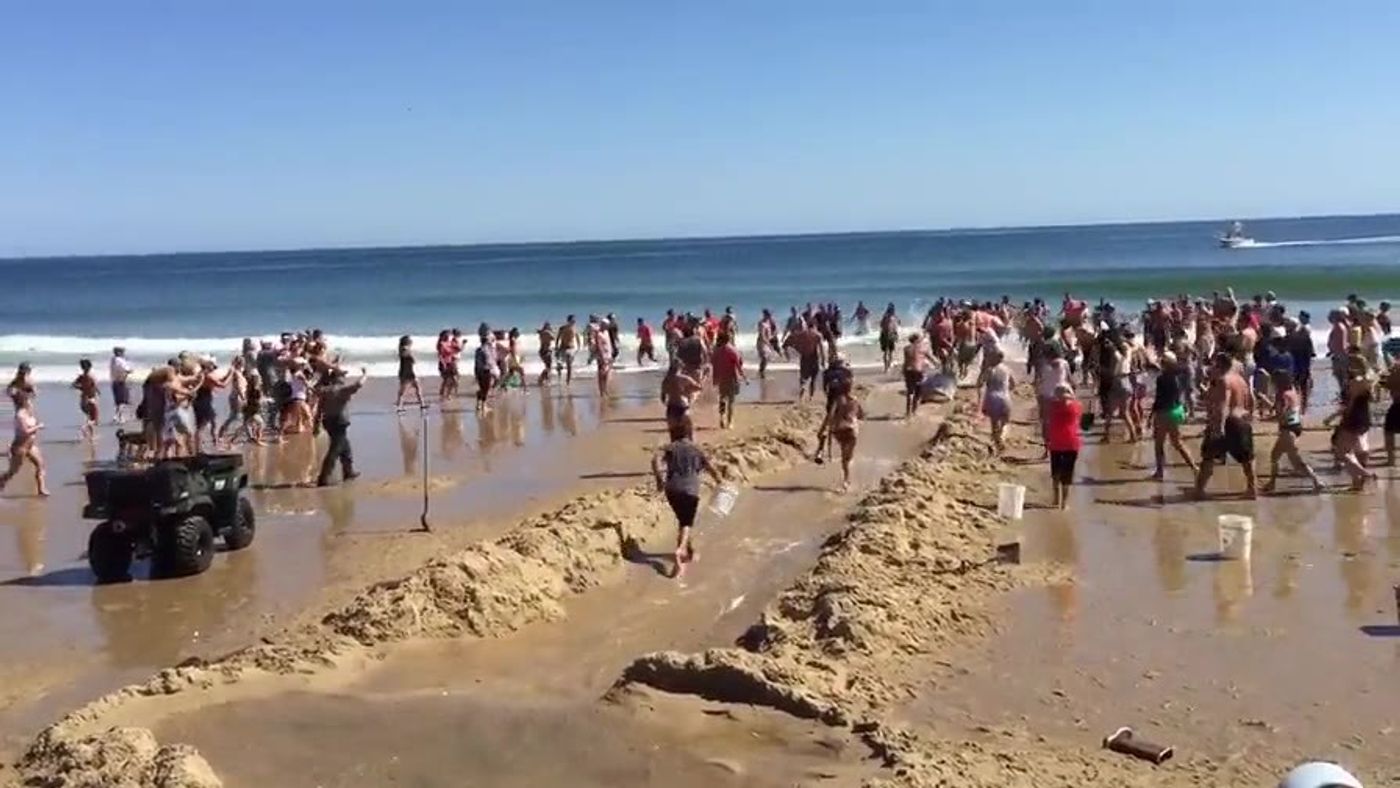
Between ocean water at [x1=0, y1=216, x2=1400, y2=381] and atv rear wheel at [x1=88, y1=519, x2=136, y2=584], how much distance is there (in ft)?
70.1

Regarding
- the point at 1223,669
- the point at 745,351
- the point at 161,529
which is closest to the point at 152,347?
the point at 745,351

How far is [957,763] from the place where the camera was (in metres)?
6.66

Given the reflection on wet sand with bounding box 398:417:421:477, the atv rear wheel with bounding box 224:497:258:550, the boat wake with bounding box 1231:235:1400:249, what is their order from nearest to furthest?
the atv rear wheel with bounding box 224:497:258:550 → the reflection on wet sand with bounding box 398:417:421:477 → the boat wake with bounding box 1231:235:1400:249

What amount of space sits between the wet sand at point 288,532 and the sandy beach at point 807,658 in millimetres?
271

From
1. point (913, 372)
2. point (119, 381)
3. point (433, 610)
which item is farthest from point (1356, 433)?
point (119, 381)

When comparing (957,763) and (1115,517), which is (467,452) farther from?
(957,763)

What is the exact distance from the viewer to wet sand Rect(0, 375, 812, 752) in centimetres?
938

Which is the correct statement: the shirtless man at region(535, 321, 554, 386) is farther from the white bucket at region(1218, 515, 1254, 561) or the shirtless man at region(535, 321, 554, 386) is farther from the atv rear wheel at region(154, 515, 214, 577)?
the white bucket at region(1218, 515, 1254, 561)

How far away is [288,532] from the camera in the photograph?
512 inches

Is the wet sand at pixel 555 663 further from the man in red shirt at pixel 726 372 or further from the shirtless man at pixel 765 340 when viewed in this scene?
the shirtless man at pixel 765 340

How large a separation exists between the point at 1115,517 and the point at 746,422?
8.02 meters

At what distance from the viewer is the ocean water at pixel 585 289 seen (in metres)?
50.6

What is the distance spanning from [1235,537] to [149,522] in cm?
898

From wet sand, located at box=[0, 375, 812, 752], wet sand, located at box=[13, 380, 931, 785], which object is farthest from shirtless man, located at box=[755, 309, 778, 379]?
wet sand, located at box=[13, 380, 931, 785]
